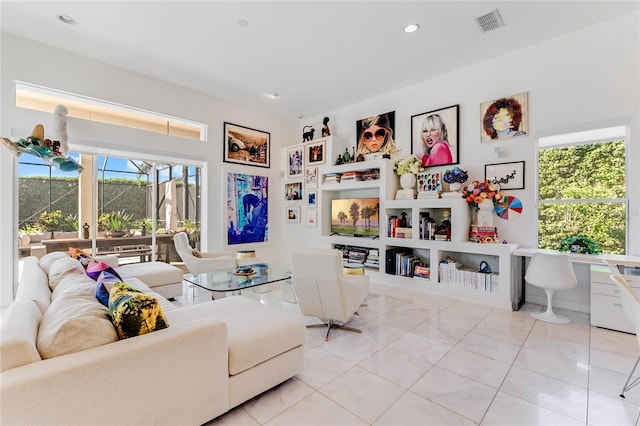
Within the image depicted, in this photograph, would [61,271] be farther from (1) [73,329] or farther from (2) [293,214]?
(2) [293,214]

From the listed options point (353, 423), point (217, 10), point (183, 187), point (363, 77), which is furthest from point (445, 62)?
point (183, 187)

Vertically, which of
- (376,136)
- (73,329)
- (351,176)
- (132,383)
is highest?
(376,136)

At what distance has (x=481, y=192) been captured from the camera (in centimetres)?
387

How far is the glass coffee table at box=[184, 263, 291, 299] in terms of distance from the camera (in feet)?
9.69

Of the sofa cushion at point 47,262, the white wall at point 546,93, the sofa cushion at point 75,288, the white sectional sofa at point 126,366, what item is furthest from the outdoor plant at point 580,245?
the sofa cushion at point 47,262

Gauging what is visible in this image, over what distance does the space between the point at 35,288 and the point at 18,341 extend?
1.02 m

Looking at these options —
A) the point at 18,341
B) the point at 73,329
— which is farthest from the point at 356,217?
the point at 18,341

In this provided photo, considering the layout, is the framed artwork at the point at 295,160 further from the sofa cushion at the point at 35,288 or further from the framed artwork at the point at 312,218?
the sofa cushion at the point at 35,288

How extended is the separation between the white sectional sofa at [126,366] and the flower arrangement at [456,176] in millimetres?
3206

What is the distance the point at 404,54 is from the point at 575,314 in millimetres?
3863

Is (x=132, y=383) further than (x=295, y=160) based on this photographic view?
No

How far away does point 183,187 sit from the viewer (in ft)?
17.4

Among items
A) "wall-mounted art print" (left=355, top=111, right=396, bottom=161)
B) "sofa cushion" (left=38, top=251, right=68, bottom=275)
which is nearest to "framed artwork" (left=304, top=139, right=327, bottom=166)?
"wall-mounted art print" (left=355, top=111, right=396, bottom=161)

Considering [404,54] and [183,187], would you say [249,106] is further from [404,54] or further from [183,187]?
[404,54]
